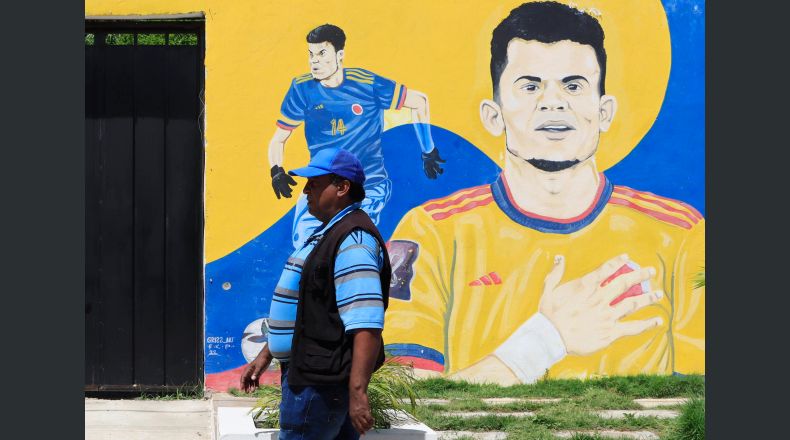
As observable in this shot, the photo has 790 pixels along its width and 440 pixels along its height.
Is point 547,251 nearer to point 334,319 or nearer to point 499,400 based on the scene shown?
point 499,400

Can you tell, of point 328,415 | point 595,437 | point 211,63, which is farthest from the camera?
point 211,63

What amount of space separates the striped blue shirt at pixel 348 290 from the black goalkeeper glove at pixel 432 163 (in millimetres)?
4014

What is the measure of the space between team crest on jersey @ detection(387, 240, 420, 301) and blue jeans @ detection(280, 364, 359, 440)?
4209mm

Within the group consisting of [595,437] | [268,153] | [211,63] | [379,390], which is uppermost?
[211,63]

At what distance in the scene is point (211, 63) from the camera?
9.22 metres

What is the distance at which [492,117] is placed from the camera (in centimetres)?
954

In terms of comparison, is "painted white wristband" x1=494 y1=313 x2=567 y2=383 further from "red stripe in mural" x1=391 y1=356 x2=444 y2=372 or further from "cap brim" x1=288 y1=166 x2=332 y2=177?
"cap brim" x1=288 y1=166 x2=332 y2=177

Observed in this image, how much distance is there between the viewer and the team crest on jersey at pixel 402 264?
9430 millimetres

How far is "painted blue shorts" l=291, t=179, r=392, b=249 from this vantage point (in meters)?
9.30

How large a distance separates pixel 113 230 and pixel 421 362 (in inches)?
109

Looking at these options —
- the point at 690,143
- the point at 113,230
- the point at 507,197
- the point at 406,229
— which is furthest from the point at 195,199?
the point at 690,143

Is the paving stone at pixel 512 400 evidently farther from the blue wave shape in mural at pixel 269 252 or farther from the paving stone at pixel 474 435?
A: the blue wave shape in mural at pixel 269 252

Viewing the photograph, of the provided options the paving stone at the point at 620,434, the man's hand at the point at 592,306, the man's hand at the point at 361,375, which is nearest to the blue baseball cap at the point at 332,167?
the man's hand at the point at 361,375

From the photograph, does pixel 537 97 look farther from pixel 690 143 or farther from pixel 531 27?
pixel 690 143
